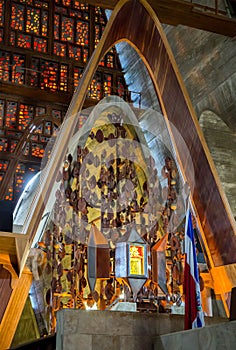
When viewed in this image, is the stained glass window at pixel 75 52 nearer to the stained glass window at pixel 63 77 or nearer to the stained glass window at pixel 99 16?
the stained glass window at pixel 63 77

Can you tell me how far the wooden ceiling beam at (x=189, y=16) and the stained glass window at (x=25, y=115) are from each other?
283 cm

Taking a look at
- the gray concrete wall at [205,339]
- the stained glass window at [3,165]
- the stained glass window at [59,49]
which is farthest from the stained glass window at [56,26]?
the gray concrete wall at [205,339]

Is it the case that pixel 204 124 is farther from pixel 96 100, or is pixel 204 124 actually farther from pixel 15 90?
pixel 15 90

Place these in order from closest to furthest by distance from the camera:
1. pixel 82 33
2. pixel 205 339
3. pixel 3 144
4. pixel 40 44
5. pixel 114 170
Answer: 1. pixel 205 339
2. pixel 114 170
3. pixel 3 144
4. pixel 40 44
5. pixel 82 33

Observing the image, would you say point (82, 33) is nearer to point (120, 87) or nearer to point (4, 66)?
point (120, 87)

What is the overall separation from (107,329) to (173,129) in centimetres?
273

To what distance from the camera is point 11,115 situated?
1034 centimetres

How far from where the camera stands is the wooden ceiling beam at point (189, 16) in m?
8.46

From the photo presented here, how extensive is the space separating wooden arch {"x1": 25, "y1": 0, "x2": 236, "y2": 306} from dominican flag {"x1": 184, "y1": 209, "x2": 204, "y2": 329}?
1072 mm

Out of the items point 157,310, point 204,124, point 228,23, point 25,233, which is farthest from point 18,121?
point 157,310

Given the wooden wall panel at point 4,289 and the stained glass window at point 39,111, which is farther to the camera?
the stained glass window at point 39,111

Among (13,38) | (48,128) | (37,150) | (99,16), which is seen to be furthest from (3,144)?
(99,16)

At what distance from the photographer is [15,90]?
10.4 meters

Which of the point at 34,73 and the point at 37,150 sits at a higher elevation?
the point at 34,73
